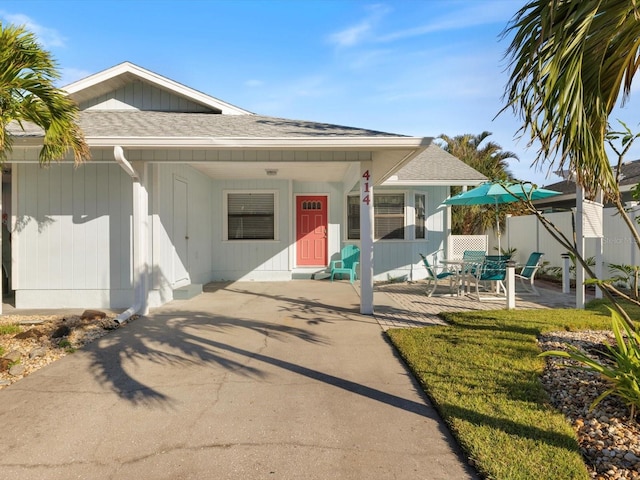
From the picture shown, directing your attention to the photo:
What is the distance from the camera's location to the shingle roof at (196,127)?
21.6 ft

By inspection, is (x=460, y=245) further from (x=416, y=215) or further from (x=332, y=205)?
(x=332, y=205)

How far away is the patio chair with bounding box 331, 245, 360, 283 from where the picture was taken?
35.8ft

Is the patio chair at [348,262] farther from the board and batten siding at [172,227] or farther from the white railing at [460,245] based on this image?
the board and batten siding at [172,227]

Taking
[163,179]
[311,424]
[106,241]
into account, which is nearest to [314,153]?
[163,179]

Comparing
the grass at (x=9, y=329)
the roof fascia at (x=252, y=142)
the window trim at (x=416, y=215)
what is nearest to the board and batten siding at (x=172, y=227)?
the roof fascia at (x=252, y=142)

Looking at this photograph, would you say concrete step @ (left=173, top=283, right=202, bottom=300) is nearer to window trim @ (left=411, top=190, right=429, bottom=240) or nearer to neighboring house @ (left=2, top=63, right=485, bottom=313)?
neighboring house @ (left=2, top=63, right=485, bottom=313)

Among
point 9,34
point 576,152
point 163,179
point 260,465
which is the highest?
point 9,34

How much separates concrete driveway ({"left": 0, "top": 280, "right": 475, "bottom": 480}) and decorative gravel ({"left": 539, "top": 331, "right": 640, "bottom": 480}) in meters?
0.90

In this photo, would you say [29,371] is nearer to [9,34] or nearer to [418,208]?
[9,34]

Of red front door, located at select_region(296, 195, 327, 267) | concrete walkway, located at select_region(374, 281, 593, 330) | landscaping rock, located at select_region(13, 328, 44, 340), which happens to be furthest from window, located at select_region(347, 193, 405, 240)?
landscaping rock, located at select_region(13, 328, 44, 340)

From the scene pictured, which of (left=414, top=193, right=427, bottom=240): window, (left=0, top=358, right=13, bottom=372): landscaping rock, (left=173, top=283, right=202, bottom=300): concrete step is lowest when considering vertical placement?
(left=0, top=358, right=13, bottom=372): landscaping rock

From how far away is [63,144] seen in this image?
5.55m

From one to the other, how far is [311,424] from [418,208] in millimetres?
9297

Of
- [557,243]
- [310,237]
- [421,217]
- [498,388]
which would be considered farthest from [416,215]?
[498,388]
